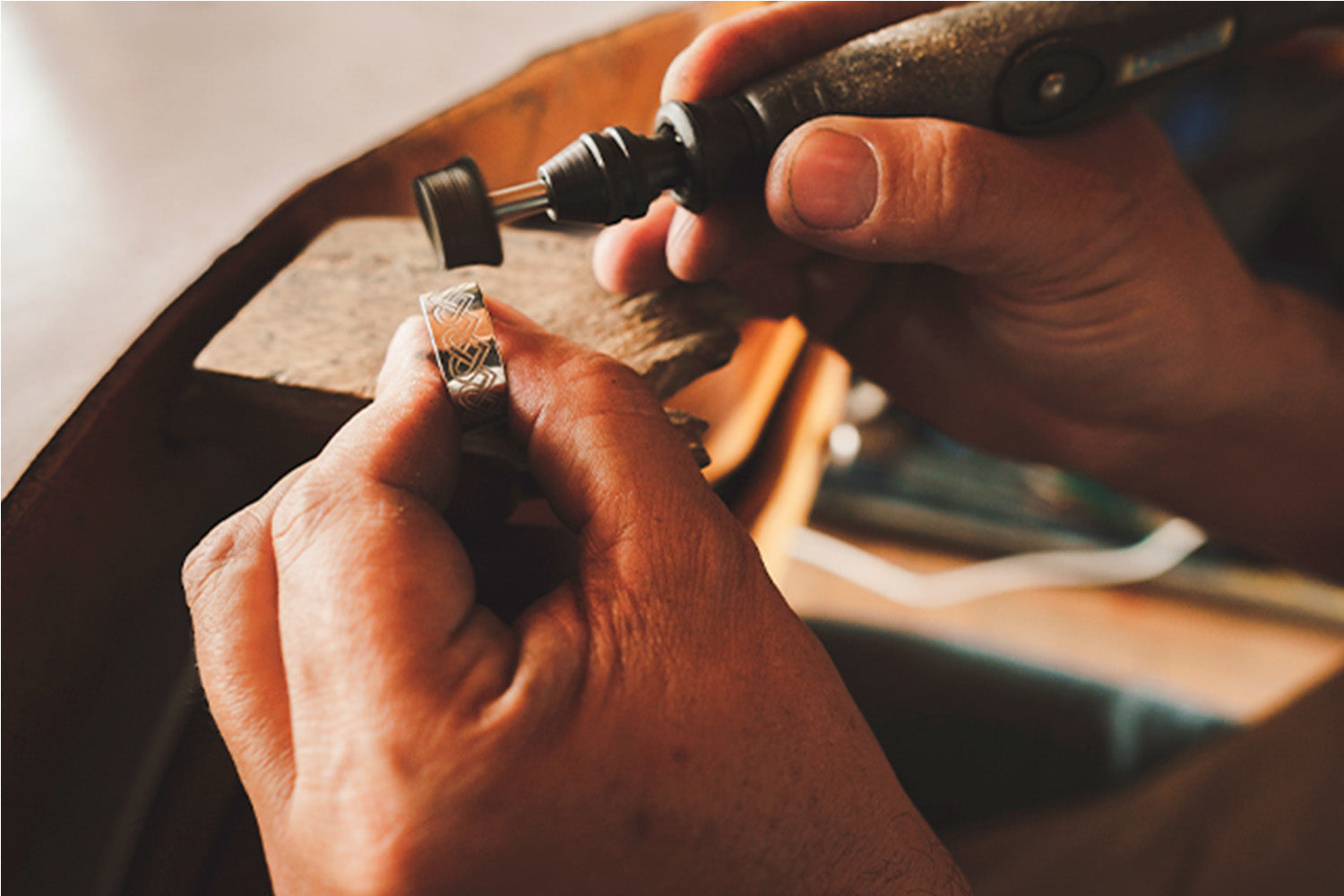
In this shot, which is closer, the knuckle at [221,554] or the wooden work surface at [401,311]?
the knuckle at [221,554]

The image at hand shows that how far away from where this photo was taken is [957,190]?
1.55 feet

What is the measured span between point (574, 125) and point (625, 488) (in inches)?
18.8

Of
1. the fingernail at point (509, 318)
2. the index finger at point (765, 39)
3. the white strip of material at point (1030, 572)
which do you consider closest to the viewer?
the fingernail at point (509, 318)

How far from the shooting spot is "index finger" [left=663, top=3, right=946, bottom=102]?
511 mm

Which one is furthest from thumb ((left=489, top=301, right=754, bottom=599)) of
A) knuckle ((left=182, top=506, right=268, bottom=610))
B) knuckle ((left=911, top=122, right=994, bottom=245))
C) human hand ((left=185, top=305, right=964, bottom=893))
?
knuckle ((left=911, top=122, right=994, bottom=245))

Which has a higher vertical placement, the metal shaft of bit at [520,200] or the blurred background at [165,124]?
the blurred background at [165,124]

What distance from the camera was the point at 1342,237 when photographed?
4.52 ft

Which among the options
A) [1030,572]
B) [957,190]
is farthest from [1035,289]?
[1030,572]

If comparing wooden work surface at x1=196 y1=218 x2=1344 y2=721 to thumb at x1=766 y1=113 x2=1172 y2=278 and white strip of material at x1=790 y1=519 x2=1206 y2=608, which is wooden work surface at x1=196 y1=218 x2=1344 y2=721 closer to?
thumb at x1=766 y1=113 x2=1172 y2=278

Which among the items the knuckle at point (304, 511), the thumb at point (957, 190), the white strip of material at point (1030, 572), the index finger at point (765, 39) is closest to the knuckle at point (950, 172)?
the thumb at point (957, 190)

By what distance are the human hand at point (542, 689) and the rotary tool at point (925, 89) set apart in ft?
0.38

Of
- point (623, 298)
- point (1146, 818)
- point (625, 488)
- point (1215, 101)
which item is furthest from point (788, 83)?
point (1215, 101)

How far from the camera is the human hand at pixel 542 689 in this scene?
263 millimetres

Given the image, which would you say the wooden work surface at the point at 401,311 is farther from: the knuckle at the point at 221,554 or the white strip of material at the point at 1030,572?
the white strip of material at the point at 1030,572
